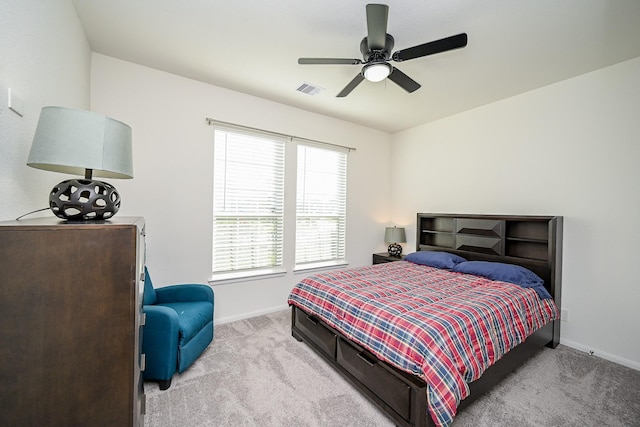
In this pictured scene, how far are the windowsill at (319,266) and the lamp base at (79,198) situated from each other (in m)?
2.83

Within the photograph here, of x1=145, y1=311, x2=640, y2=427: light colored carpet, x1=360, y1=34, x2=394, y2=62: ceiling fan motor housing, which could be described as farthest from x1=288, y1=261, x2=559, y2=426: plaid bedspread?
x1=360, y1=34, x2=394, y2=62: ceiling fan motor housing

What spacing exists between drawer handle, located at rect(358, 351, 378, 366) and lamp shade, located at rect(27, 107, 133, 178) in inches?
75.8

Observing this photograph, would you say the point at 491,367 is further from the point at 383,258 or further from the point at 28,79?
the point at 28,79

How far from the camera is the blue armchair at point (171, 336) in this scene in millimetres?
2012

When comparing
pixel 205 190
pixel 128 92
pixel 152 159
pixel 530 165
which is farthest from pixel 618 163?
pixel 128 92

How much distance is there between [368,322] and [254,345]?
1374 mm

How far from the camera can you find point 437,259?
11.5 feet

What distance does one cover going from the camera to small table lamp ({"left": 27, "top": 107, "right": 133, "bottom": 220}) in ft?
3.44

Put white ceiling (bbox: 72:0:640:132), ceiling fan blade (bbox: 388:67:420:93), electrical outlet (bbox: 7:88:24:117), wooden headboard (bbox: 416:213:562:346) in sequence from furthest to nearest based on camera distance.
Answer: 1. wooden headboard (bbox: 416:213:562:346)
2. ceiling fan blade (bbox: 388:67:420:93)
3. white ceiling (bbox: 72:0:640:132)
4. electrical outlet (bbox: 7:88:24:117)

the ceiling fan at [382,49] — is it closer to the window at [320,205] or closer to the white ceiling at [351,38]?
the white ceiling at [351,38]

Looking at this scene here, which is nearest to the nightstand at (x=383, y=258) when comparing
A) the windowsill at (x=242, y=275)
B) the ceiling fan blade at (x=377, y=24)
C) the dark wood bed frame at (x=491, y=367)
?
the dark wood bed frame at (x=491, y=367)

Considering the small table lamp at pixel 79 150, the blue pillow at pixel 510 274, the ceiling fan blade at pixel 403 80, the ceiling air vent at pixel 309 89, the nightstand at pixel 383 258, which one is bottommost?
the nightstand at pixel 383 258

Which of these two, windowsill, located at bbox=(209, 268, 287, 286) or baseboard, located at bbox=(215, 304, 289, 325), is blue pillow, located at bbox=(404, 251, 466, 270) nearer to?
windowsill, located at bbox=(209, 268, 287, 286)

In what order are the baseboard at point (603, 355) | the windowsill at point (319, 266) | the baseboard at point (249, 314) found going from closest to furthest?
the baseboard at point (603, 355)
the baseboard at point (249, 314)
the windowsill at point (319, 266)
